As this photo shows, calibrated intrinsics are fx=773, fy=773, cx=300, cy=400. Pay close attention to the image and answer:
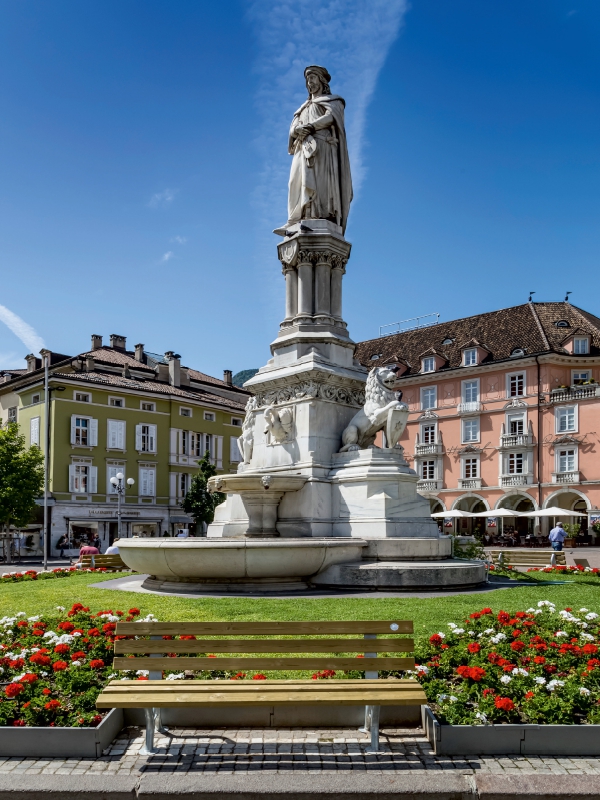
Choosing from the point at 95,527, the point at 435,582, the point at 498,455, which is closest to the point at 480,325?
the point at 498,455

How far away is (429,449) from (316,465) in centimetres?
4447

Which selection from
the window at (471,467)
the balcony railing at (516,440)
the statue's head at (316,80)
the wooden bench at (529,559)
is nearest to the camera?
the statue's head at (316,80)

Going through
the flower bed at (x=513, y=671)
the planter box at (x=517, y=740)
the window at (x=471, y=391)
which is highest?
the window at (x=471, y=391)

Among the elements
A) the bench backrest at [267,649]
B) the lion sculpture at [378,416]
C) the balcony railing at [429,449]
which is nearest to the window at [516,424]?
the balcony railing at [429,449]

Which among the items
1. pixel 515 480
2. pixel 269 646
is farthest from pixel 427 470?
pixel 269 646

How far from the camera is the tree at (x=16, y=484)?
3753cm

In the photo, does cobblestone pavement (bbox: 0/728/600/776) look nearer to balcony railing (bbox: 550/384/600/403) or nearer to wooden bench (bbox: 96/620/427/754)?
wooden bench (bbox: 96/620/427/754)

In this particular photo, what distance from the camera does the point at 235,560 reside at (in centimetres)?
1268

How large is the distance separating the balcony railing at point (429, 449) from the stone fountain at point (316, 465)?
137 feet

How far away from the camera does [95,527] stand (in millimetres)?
48562

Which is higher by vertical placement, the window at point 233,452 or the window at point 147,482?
the window at point 233,452

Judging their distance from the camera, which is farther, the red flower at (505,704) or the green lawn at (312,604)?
the green lawn at (312,604)

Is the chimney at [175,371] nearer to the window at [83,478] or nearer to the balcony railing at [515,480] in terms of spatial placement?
the window at [83,478]

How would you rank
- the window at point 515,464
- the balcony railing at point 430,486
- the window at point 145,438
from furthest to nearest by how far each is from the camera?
the balcony railing at point 430,486 → the window at point 515,464 → the window at point 145,438
